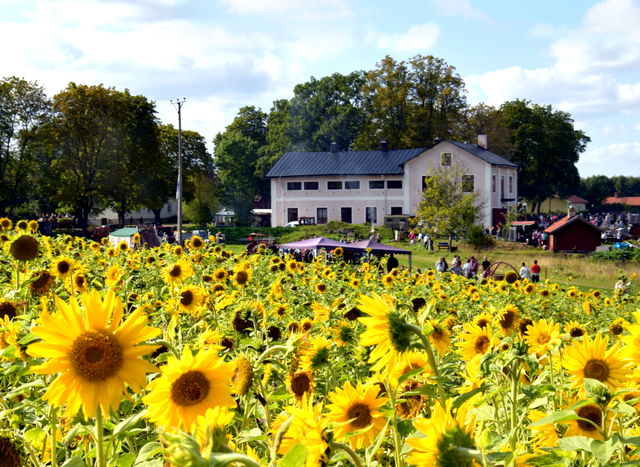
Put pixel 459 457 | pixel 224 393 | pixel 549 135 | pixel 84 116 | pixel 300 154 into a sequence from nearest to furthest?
pixel 459 457, pixel 224 393, pixel 84 116, pixel 300 154, pixel 549 135

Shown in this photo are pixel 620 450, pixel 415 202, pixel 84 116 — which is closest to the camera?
pixel 620 450

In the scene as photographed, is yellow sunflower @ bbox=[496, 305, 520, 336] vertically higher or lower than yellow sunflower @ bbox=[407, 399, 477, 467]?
lower

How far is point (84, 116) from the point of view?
44.6 metres

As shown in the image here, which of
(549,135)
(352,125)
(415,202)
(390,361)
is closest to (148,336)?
(390,361)

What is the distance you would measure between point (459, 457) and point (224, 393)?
1.89 ft

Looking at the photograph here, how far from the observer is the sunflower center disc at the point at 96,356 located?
1.47 meters

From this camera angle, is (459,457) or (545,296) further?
(545,296)

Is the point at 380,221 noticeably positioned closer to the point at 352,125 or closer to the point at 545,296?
the point at 352,125

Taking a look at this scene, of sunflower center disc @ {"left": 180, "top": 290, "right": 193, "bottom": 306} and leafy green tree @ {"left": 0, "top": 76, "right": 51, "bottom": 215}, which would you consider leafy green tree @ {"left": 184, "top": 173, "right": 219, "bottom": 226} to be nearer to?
leafy green tree @ {"left": 0, "top": 76, "right": 51, "bottom": 215}

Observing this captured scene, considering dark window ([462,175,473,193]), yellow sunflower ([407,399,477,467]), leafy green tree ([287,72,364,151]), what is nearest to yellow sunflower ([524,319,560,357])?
yellow sunflower ([407,399,477,467])

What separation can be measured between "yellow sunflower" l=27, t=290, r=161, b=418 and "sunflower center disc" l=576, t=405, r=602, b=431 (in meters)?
1.17

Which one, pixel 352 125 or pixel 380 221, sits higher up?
pixel 352 125

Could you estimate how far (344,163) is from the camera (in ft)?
172

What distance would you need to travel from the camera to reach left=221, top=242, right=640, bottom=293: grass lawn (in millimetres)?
24459
